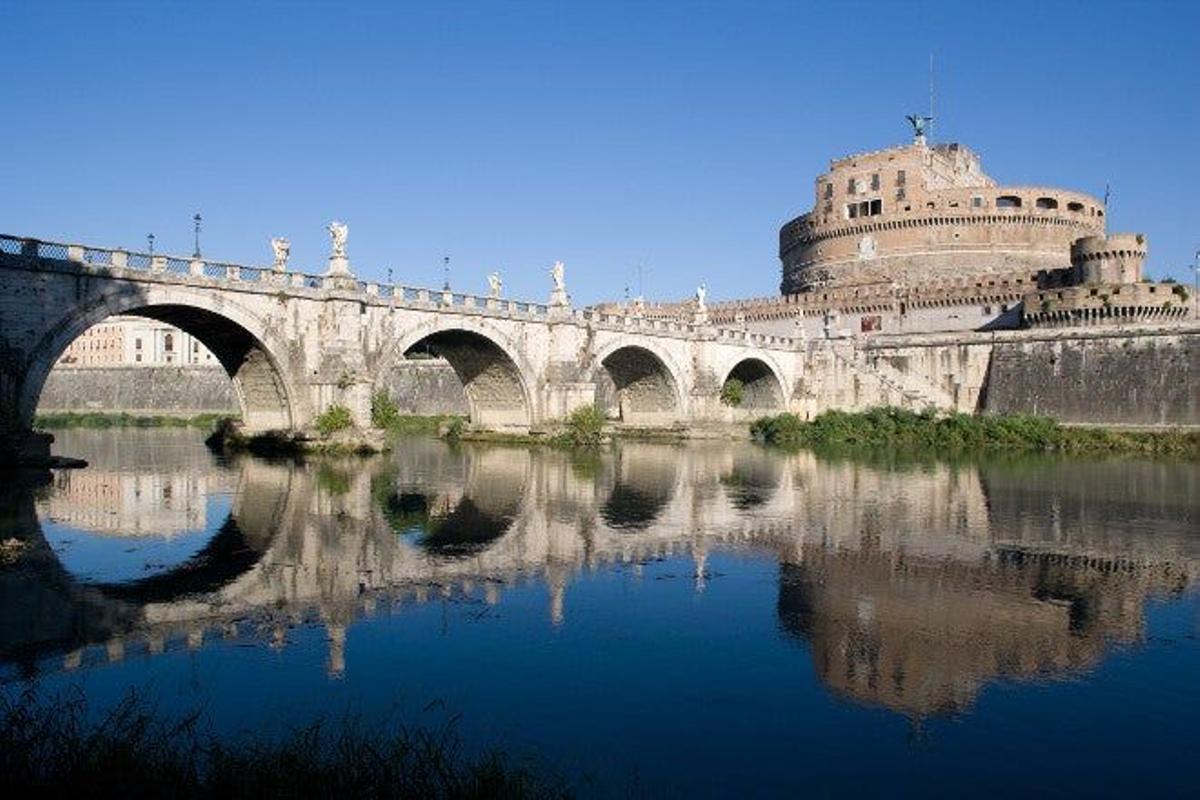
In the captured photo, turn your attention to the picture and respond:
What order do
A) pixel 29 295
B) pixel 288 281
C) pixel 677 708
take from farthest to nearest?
pixel 288 281 → pixel 29 295 → pixel 677 708

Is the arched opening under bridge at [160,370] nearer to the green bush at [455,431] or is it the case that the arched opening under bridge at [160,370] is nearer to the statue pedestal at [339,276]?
the statue pedestal at [339,276]

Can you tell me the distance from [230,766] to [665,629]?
280 inches

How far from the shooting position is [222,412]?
85.9 m

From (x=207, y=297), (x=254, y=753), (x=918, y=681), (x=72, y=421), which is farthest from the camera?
(x=72, y=421)

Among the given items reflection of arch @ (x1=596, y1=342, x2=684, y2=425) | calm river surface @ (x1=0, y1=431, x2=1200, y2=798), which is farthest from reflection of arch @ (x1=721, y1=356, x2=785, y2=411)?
calm river surface @ (x1=0, y1=431, x2=1200, y2=798)

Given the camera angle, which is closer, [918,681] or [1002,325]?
[918,681]

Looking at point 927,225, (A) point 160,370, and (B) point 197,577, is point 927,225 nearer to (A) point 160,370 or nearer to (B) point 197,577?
(A) point 160,370

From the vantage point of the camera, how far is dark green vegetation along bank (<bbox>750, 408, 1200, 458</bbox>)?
50.7m

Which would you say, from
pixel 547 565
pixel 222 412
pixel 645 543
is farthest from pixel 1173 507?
pixel 222 412

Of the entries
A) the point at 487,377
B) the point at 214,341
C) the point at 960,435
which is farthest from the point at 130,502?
the point at 960,435

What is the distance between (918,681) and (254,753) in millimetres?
7219

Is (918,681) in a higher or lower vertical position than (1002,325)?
lower

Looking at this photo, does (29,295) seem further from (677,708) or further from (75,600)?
(677,708)

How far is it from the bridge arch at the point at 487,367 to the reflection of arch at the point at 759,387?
939 inches
